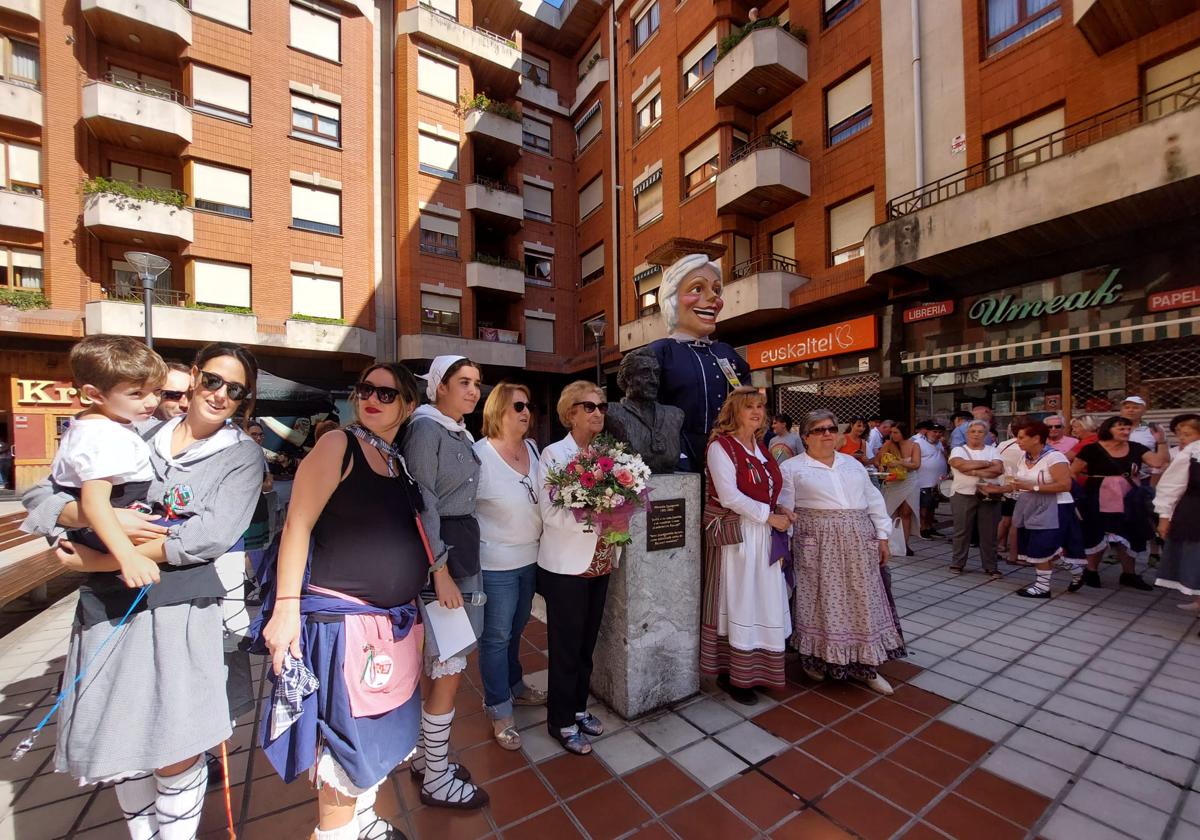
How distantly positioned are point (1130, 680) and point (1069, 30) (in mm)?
11403

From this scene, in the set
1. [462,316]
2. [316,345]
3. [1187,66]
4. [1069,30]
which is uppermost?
[1069,30]

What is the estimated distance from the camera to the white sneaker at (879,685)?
3.33 m

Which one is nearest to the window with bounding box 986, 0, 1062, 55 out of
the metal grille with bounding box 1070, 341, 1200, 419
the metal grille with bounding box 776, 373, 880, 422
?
the metal grille with bounding box 1070, 341, 1200, 419

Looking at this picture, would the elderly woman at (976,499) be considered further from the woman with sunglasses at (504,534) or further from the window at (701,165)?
the window at (701,165)

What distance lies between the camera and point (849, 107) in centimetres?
1252

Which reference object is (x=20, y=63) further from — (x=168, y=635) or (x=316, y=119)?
(x=168, y=635)

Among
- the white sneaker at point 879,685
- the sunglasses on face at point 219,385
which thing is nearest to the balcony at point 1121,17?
the white sneaker at point 879,685

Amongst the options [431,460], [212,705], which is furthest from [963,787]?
[212,705]

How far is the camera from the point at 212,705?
1.81 metres

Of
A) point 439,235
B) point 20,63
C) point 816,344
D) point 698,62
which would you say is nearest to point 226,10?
point 20,63

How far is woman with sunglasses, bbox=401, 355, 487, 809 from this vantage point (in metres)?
2.23

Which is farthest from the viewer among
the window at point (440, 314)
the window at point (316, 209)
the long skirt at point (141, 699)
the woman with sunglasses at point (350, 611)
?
the window at point (440, 314)

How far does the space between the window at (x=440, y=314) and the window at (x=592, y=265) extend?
5.91 m

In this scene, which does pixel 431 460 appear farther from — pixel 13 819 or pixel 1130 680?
pixel 1130 680
